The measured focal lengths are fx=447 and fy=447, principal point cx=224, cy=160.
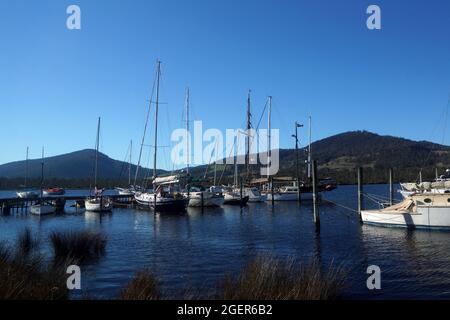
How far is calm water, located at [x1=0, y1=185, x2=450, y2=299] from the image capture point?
20.6 metres

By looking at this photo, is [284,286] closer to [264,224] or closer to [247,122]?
[264,224]

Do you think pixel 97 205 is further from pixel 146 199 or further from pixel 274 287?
pixel 274 287

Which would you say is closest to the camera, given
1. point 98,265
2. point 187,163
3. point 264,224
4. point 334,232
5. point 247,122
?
point 98,265

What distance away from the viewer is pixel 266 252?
29719 mm

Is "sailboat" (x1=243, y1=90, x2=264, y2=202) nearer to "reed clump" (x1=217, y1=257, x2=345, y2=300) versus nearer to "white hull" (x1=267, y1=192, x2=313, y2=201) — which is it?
"white hull" (x1=267, y1=192, x2=313, y2=201)

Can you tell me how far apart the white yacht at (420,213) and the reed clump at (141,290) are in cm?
3094

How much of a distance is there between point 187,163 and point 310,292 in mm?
64311

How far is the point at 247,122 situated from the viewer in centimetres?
9331

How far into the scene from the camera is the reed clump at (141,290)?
40.1 ft

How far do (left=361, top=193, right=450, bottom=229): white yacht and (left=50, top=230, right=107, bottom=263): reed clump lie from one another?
2542 centimetres

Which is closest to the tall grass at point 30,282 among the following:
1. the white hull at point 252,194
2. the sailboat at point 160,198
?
the sailboat at point 160,198

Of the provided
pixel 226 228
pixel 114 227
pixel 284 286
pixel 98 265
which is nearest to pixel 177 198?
pixel 114 227

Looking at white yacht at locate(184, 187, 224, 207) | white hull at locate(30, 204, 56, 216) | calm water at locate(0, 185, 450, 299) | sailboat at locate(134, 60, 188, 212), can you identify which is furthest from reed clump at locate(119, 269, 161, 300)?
white yacht at locate(184, 187, 224, 207)

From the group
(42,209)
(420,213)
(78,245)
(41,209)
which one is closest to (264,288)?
(78,245)
